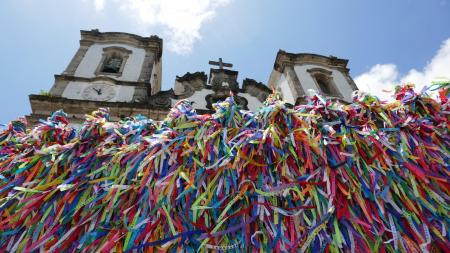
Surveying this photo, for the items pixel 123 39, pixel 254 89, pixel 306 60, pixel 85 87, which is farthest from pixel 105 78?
pixel 306 60

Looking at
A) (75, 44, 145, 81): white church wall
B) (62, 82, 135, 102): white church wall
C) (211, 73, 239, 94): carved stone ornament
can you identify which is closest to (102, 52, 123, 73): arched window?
(75, 44, 145, 81): white church wall

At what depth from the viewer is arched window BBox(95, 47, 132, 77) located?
9106mm

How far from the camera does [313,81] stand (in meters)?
11.0

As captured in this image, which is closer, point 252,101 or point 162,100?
point 162,100

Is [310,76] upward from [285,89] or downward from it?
upward

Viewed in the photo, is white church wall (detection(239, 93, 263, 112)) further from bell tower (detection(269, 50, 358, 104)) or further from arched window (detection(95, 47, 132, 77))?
arched window (detection(95, 47, 132, 77))

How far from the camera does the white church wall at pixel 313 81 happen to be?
10.4 meters

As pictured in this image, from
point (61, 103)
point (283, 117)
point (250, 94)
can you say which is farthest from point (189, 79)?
point (283, 117)

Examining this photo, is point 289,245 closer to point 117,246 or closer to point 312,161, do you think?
point 312,161

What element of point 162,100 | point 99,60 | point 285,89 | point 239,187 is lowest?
point 239,187

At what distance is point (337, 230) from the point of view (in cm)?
203

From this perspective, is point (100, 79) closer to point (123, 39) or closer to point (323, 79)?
Answer: point (123, 39)

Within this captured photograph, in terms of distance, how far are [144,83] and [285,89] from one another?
18.9ft

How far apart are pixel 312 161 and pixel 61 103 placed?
6.61 metres
